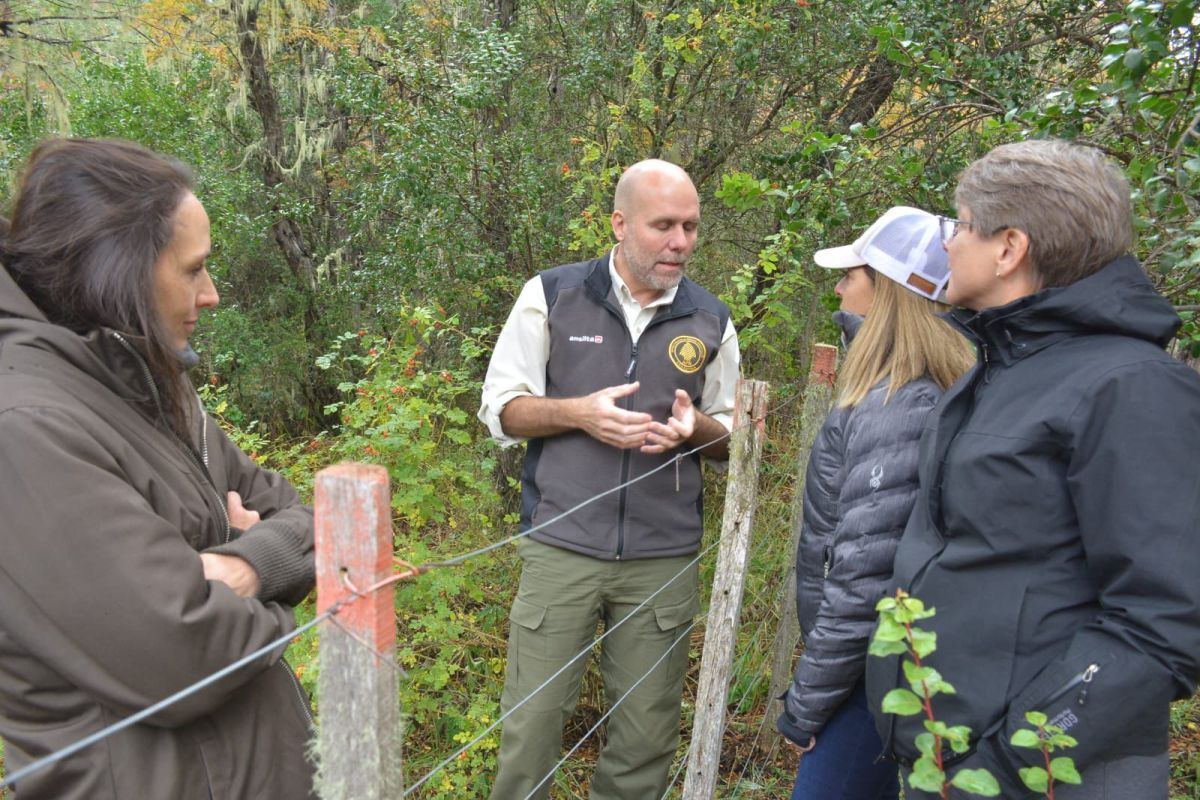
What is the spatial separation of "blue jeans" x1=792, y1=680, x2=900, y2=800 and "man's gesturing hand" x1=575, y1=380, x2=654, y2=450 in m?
0.96

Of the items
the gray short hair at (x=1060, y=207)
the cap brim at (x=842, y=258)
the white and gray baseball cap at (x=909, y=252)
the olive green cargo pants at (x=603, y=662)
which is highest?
the gray short hair at (x=1060, y=207)

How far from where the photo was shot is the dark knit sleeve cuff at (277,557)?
5.21 ft

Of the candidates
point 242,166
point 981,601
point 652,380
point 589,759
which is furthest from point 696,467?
point 242,166

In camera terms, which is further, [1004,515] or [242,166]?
[242,166]

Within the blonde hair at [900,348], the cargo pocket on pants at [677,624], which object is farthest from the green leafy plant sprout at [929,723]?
the cargo pocket on pants at [677,624]

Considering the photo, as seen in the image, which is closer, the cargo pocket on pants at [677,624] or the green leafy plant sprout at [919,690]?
the green leafy plant sprout at [919,690]

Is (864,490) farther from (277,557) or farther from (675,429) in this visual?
(277,557)

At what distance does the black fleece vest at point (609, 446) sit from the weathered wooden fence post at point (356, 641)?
158cm

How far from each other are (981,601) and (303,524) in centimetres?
138

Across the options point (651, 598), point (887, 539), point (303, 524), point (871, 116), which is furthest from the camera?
point (871, 116)

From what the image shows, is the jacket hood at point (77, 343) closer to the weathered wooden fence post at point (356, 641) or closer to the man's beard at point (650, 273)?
the weathered wooden fence post at point (356, 641)

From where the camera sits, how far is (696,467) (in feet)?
9.57

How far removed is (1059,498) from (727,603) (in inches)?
46.1

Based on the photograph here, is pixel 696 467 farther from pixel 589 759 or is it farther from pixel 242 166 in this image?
pixel 242 166
